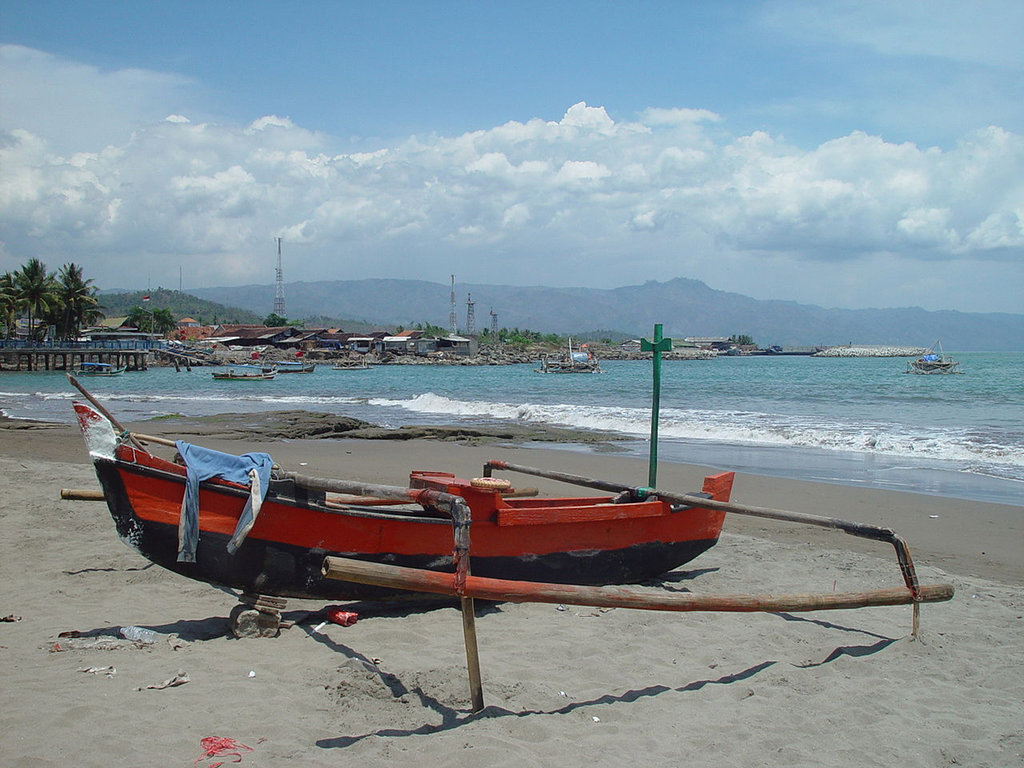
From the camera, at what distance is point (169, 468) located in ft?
16.7

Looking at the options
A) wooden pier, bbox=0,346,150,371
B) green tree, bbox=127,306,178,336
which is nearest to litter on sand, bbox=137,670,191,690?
wooden pier, bbox=0,346,150,371

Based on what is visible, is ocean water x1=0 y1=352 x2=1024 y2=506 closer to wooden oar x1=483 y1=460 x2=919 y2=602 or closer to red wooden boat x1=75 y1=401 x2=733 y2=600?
wooden oar x1=483 y1=460 x2=919 y2=602

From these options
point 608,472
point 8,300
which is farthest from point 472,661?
point 8,300

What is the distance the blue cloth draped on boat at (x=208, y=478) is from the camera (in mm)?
5027

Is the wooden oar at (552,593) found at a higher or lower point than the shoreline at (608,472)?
higher

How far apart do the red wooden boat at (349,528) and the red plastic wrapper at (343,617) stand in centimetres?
16

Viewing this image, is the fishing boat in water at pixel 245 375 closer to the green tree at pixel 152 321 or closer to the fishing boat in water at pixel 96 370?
the fishing boat in water at pixel 96 370

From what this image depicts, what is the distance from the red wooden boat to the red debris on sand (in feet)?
4.75

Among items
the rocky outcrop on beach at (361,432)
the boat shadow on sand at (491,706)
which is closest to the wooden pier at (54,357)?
the rocky outcrop on beach at (361,432)

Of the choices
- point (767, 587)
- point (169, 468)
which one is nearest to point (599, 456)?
point (767, 587)

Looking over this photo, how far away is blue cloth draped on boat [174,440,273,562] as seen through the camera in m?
5.03

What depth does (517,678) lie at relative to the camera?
15.7ft

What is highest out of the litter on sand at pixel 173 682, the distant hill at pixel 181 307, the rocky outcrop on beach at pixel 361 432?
the distant hill at pixel 181 307

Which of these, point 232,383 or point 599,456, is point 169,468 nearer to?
point 599,456
